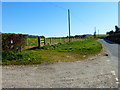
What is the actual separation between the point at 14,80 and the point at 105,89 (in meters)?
3.19

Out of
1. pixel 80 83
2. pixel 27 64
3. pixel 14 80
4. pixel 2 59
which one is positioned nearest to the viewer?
pixel 80 83

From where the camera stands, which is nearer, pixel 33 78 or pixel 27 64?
pixel 33 78

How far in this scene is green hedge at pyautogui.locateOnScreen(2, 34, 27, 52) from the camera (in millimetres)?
11735

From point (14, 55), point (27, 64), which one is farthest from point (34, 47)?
point (27, 64)

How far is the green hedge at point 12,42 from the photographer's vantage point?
1174cm

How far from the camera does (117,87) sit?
5.38 m

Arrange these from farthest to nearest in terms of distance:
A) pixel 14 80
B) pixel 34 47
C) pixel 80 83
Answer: pixel 34 47 → pixel 14 80 → pixel 80 83

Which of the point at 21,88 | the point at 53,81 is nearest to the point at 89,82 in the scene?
the point at 53,81

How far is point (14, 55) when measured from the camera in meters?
11.1

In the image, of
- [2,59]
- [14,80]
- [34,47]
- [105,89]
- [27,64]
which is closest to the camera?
[105,89]

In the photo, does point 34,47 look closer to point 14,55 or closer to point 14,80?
A: point 14,55

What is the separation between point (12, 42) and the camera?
12.0 m

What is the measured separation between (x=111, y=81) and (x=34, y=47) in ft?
41.0

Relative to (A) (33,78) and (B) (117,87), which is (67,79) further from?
(B) (117,87)
